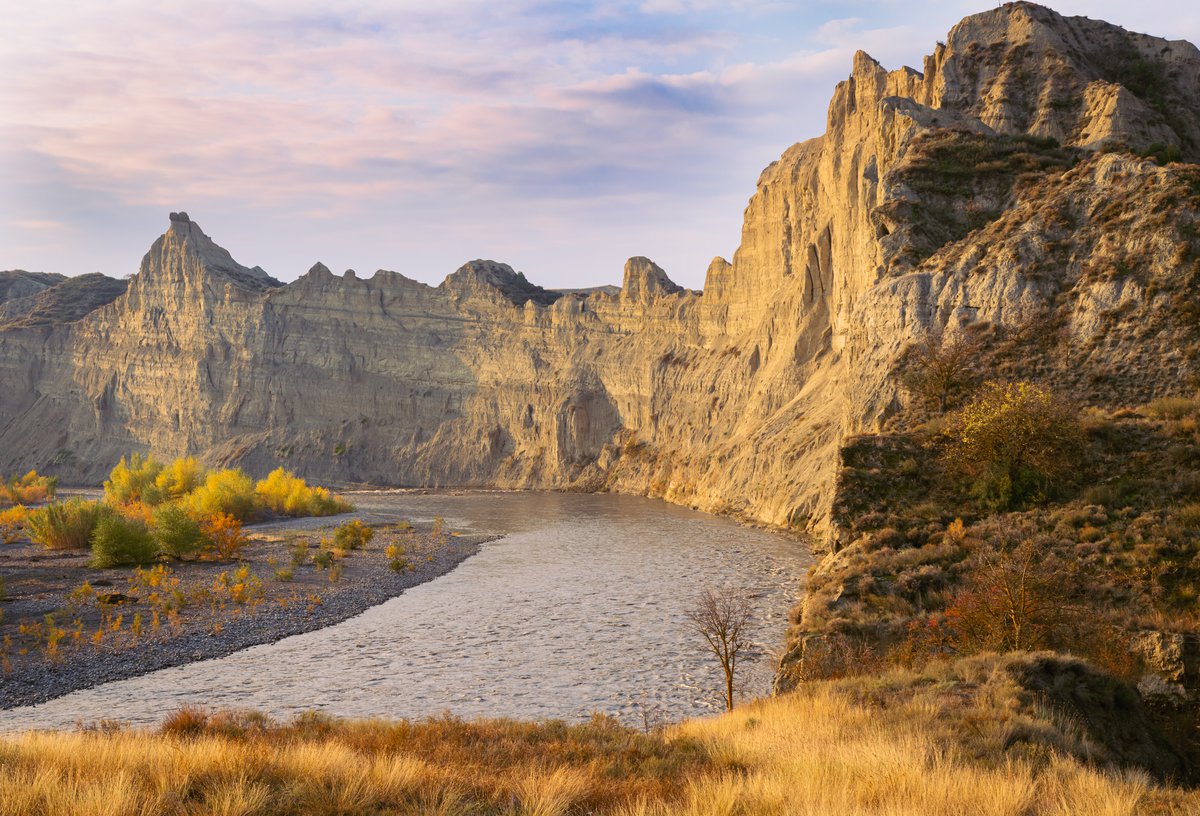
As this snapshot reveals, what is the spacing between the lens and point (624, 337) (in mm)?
98875

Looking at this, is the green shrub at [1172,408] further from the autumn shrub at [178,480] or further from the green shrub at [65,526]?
the autumn shrub at [178,480]

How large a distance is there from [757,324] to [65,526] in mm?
56436

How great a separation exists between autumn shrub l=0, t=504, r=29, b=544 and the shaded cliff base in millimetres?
50047

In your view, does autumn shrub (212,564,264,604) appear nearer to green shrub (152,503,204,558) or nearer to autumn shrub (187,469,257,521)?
green shrub (152,503,204,558)

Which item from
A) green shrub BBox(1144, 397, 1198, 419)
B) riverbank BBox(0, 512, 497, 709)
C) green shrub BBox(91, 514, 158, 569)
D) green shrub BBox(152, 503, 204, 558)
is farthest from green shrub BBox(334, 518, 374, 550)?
green shrub BBox(1144, 397, 1198, 419)

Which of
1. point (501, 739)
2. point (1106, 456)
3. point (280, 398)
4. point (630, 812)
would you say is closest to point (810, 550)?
point (1106, 456)

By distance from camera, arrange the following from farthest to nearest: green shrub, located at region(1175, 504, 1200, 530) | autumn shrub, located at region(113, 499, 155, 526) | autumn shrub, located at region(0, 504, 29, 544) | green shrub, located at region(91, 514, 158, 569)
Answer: autumn shrub, located at region(113, 499, 155, 526) → autumn shrub, located at region(0, 504, 29, 544) → green shrub, located at region(91, 514, 158, 569) → green shrub, located at region(1175, 504, 1200, 530)

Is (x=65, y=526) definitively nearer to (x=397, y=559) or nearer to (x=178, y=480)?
(x=397, y=559)

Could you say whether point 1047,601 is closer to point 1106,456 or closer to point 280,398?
point 1106,456

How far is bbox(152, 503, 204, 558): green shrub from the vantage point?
4531cm

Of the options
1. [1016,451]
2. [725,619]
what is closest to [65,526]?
[725,619]

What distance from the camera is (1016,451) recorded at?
80.2 ft

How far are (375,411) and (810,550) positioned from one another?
76693 millimetres

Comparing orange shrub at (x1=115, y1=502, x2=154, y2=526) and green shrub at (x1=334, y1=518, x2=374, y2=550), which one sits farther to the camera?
orange shrub at (x1=115, y1=502, x2=154, y2=526)
